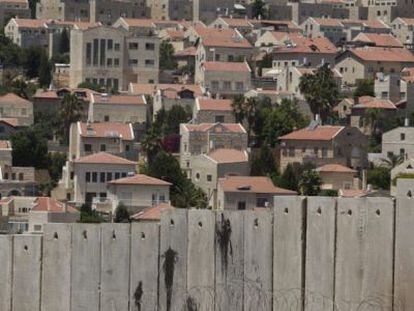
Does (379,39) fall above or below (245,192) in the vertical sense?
above

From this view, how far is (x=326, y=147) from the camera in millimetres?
93125

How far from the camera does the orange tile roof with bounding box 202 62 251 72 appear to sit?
364 ft

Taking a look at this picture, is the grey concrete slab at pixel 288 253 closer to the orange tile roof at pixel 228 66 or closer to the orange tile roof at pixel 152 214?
the orange tile roof at pixel 152 214

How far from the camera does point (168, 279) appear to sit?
140 ft

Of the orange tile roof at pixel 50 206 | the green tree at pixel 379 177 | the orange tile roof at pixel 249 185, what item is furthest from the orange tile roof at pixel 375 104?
the orange tile roof at pixel 50 206

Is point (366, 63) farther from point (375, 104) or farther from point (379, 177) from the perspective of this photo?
point (379, 177)

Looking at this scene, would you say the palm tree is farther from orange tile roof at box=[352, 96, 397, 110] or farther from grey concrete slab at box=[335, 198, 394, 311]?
grey concrete slab at box=[335, 198, 394, 311]

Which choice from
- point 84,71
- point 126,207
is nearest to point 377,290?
point 126,207

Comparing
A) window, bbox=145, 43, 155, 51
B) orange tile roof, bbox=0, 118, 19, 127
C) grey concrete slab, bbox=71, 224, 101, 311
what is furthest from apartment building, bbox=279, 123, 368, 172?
grey concrete slab, bbox=71, 224, 101, 311

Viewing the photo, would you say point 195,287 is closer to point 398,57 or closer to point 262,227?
point 262,227

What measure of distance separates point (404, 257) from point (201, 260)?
435 cm

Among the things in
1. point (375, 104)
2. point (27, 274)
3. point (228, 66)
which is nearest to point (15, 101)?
point (228, 66)

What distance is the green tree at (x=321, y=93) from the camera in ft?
332

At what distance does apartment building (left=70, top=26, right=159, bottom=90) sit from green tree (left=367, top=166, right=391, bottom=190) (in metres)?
26.0
